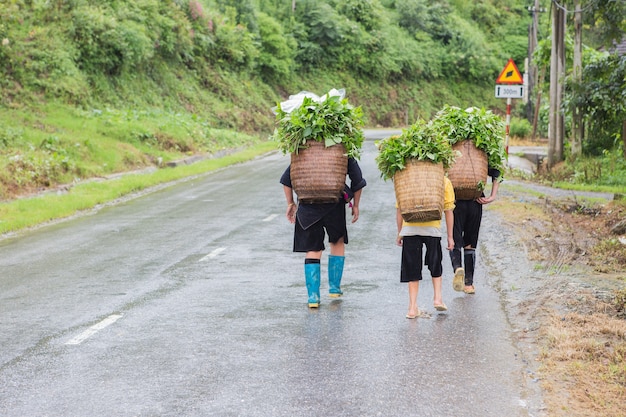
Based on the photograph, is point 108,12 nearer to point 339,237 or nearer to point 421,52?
point 339,237

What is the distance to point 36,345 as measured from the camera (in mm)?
7172

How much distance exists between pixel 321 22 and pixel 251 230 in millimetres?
47369

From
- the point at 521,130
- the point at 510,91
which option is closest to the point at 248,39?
the point at 521,130

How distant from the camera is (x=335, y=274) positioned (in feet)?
29.3

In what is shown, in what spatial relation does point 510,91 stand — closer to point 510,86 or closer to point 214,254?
point 510,86

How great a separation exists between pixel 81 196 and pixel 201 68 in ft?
90.8

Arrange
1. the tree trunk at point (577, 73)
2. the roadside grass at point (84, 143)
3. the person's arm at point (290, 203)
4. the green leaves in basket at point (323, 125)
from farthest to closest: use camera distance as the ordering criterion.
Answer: the tree trunk at point (577, 73) → the roadside grass at point (84, 143) → the person's arm at point (290, 203) → the green leaves in basket at point (323, 125)

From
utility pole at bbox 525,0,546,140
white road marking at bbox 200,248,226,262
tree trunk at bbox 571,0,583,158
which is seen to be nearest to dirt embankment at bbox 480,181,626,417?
white road marking at bbox 200,248,226,262

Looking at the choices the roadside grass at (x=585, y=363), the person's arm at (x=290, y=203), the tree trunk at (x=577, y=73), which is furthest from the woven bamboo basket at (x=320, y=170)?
the tree trunk at (x=577, y=73)

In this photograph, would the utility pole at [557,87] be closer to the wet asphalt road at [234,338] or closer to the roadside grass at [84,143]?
the roadside grass at [84,143]

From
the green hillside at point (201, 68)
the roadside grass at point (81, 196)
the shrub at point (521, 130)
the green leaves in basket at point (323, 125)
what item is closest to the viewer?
the green leaves in basket at point (323, 125)

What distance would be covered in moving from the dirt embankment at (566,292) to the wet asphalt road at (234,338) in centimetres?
24

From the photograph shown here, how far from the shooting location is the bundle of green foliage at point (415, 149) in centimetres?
785

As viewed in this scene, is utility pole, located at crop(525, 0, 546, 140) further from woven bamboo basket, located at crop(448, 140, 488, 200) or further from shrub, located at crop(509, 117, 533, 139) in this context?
woven bamboo basket, located at crop(448, 140, 488, 200)
